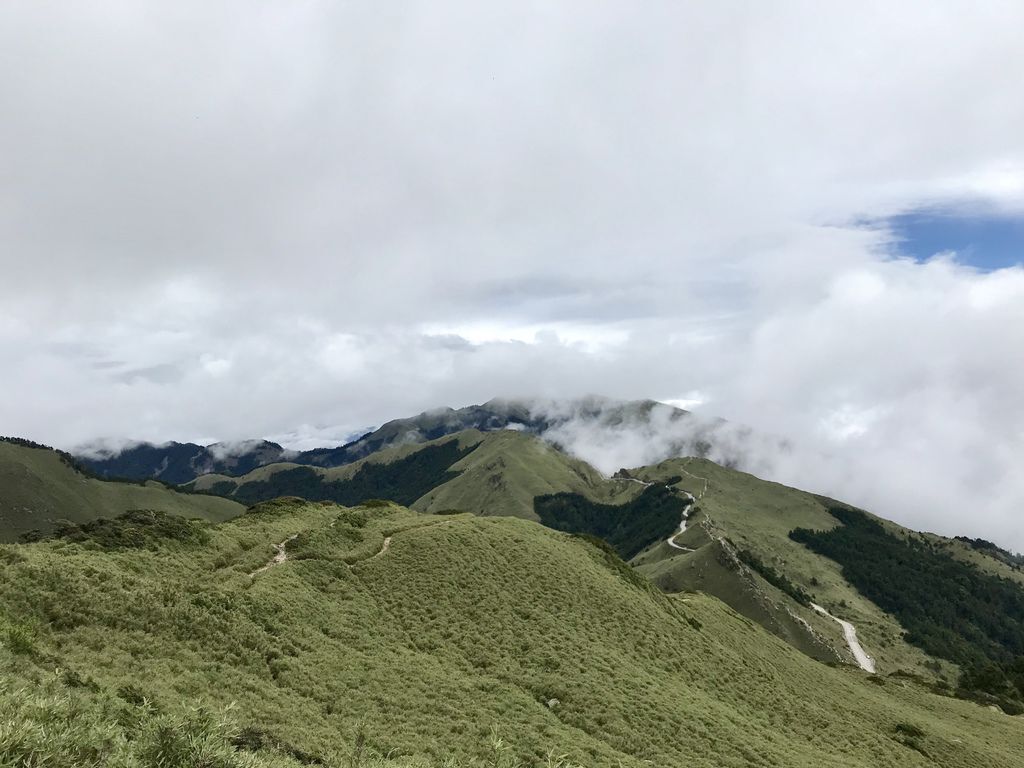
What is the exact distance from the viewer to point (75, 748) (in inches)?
509

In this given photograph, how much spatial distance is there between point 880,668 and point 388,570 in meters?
185

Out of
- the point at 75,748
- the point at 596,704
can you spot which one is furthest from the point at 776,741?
the point at 75,748

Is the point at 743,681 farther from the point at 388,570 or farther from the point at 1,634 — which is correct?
the point at 1,634

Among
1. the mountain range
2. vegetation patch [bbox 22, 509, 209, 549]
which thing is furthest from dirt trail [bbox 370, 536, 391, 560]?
vegetation patch [bbox 22, 509, 209, 549]

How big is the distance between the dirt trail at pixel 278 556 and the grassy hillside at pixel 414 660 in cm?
64

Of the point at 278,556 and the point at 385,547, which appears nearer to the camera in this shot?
the point at 278,556

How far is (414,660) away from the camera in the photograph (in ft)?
129

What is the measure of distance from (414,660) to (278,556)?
19.6 meters

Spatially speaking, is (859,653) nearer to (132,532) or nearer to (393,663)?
(393,663)

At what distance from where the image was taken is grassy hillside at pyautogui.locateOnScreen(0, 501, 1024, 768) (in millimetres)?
26500

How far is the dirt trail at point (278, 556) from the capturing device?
156 ft

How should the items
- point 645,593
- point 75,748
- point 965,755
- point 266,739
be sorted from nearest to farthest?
point 75,748, point 266,739, point 965,755, point 645,593

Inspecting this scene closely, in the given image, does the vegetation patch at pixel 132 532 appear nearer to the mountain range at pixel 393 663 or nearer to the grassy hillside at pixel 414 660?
the mountain range at pixel 393 663

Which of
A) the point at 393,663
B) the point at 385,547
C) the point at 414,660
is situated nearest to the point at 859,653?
the point at 385,547
